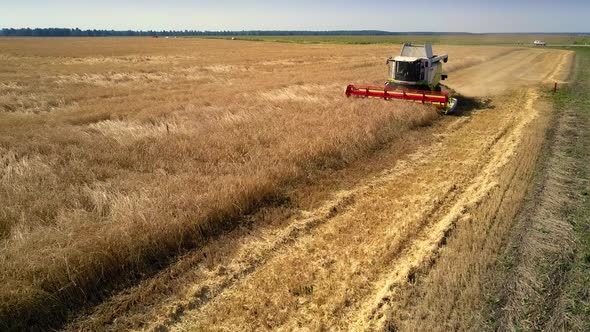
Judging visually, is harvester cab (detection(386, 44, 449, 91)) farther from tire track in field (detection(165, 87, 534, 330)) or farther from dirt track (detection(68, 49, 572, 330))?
tire track in field (detection(165, 87, 534, 330))

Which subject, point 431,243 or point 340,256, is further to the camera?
point 431,243

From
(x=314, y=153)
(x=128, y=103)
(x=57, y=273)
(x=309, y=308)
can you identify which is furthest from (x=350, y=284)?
(x=128, y=103)

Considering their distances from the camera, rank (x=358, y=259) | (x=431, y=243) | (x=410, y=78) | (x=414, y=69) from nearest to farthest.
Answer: (x=358, y=259), (x=431, y=243), (x=414, y=69), (x=410, y=78)

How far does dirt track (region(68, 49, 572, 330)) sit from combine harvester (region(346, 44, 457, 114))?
20.6 feet

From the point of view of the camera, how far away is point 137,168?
25.3 ft

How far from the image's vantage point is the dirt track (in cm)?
421

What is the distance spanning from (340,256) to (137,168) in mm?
4622

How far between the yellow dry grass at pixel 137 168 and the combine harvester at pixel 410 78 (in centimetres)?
131

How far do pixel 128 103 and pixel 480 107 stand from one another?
13.9 metres

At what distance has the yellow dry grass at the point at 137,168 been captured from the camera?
461 centimetres

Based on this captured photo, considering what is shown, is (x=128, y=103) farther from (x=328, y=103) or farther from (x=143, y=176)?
(x=143, y=176)

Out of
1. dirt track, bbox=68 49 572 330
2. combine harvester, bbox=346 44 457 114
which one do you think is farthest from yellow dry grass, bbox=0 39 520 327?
combine harvester, bbox=346 44 457 114

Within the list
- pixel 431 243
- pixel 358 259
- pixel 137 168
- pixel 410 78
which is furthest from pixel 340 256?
pixel 410 78

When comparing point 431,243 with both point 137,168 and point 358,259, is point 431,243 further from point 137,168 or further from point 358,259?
point 137,168
